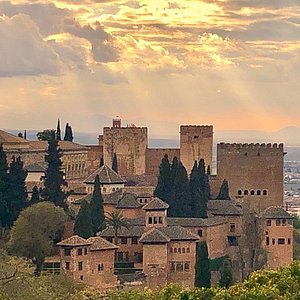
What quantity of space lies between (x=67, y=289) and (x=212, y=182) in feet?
87.2

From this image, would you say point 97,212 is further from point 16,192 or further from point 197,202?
point 197,202

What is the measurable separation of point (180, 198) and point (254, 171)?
12.6m

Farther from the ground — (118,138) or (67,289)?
(118,138)

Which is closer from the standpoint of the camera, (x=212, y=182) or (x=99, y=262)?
(x=99, y=262)

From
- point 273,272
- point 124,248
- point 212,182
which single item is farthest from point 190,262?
point 212,182

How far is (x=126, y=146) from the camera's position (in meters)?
77.7

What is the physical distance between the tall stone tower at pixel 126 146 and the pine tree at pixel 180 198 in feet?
65.0

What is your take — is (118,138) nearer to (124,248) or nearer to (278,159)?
(278,159)

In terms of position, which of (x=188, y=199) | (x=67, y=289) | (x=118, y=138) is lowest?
(x=67, y=289)

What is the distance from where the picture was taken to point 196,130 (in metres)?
75.7

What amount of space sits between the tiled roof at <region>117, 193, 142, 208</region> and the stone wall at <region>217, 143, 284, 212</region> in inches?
475

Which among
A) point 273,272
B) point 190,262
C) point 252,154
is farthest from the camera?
point 252,154

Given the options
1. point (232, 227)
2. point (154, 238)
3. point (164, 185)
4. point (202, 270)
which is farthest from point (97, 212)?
point (232, 227)

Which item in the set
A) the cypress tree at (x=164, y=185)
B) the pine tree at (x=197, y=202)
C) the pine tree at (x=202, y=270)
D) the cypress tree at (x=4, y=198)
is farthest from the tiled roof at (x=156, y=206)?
the cypress tree at (x=4, y=198)
